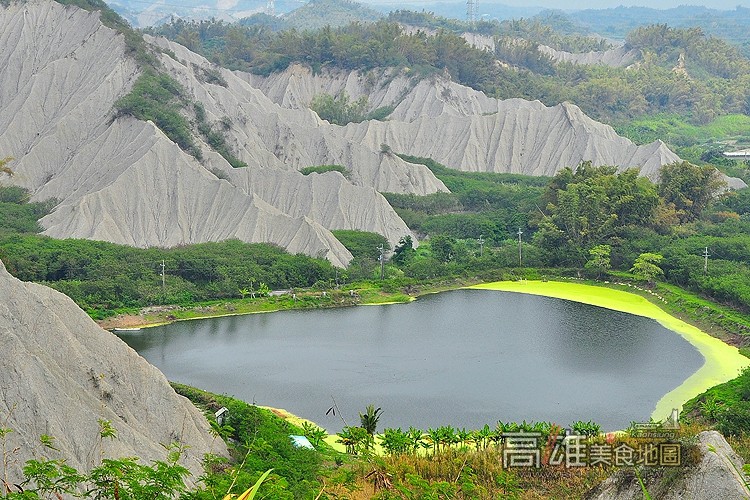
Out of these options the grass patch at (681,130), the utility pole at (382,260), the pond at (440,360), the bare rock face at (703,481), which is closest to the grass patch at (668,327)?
the pond at (440,360)

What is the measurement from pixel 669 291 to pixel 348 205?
1885 cm

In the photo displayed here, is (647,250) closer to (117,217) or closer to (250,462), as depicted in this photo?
(117,217)

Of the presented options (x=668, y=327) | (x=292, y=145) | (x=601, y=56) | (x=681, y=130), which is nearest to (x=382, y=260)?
(x=668, y=327)

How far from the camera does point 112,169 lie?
54281 mm

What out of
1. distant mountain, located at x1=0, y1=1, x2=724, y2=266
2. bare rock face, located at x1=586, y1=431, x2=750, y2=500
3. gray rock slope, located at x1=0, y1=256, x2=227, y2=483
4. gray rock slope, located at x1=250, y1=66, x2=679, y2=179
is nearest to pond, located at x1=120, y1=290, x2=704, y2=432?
gray rock slope, located at x1=0, y1=256, x2=227, y2=483

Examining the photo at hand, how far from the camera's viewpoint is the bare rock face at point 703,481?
1394 cm

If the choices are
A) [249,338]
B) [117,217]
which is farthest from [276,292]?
[117,217]

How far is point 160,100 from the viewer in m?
61.1

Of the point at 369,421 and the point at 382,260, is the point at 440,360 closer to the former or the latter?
the point at 369,421

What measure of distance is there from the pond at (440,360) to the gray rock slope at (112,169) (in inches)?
406

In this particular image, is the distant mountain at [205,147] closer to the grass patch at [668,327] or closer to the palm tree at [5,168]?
the palm tree at [5,168]

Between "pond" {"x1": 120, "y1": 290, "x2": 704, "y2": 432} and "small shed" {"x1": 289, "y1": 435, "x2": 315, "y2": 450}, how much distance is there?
308 centimetres

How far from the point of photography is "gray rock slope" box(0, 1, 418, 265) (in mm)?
50344

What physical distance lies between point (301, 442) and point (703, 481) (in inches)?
420
